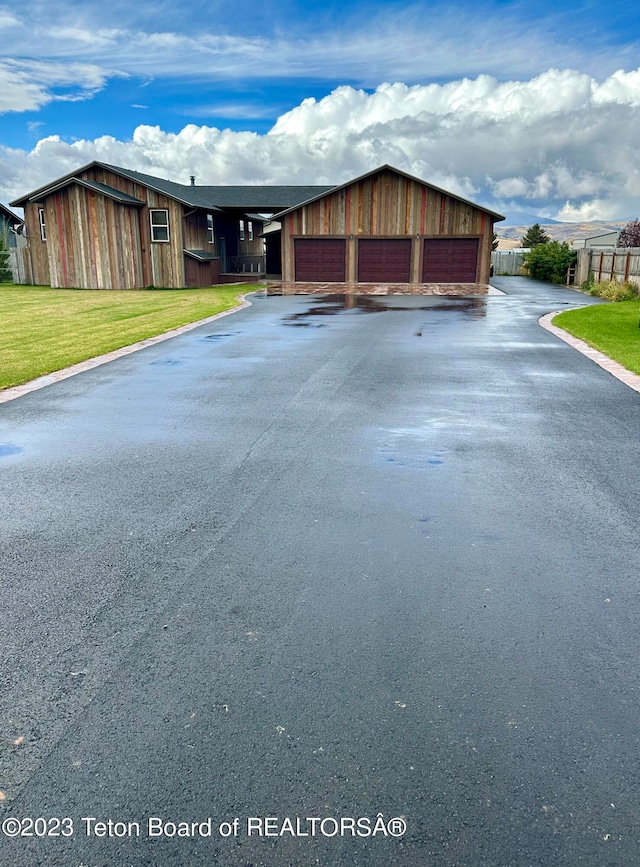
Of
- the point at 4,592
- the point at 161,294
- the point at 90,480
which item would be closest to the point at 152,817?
the point at 4,592

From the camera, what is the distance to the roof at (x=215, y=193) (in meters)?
32.7

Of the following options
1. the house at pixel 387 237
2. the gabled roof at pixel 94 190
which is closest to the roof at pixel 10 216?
the gabled roof at pixel 94 190

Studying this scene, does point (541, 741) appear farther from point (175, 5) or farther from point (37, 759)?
point (175, 5)

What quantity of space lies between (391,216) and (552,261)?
11690 mm

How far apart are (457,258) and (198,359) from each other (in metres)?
25.3

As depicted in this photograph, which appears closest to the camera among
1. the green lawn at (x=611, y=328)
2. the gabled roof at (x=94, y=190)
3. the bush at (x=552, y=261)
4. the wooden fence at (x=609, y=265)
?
the green lawn at (x=611, y=328)

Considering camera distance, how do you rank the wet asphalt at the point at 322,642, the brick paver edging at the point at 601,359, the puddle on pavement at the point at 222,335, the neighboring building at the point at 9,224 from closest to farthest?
the wet asphalt at the point at 322,642 → the brick paver edging at the point at 601,359 → the puddle on pavement at the point at 222,335 → the neighboring building at the point at 9,224

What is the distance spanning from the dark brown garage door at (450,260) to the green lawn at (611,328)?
1234 centimetres

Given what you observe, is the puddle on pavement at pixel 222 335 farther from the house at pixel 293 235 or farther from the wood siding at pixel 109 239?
the wood siding at pixel 109 239

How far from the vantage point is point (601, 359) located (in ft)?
39.6

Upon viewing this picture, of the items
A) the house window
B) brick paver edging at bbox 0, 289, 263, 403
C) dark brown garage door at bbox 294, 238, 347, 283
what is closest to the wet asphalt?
brick paver edging at bbox 0, 289, 263, 403

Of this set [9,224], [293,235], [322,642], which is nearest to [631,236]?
[293,235]

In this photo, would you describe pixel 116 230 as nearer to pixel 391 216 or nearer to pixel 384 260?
pixel 384 260

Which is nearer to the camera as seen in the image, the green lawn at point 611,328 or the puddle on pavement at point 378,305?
the green lawn at point 611,328
